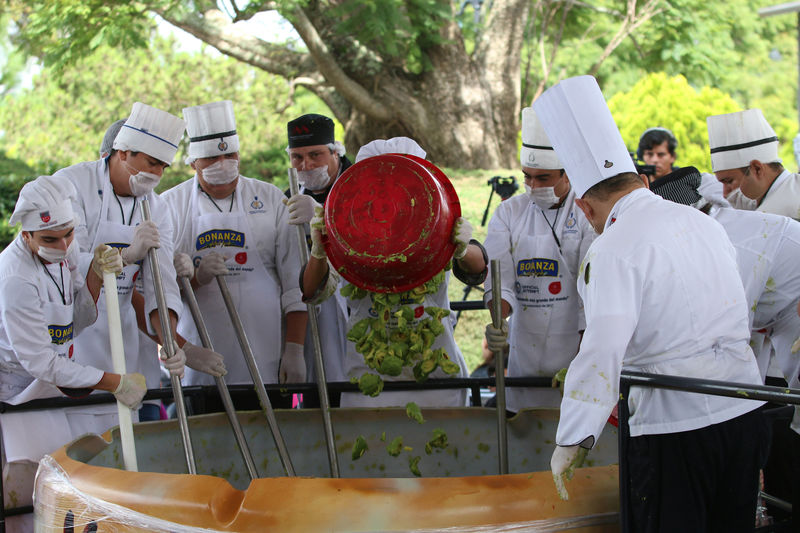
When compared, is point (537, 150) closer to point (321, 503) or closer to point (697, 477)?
point (697, 477)

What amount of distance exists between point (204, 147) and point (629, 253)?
7.77ft

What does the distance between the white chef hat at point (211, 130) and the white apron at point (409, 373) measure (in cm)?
104

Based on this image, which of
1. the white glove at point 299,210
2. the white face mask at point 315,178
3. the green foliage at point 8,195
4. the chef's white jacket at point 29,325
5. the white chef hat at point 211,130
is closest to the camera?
the chef's white jacket at point 29,325

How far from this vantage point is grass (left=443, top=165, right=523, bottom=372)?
31.8ft

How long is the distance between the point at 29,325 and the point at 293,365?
124 centimetres

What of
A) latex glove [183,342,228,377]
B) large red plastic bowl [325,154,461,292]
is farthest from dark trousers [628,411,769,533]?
latex glove [183,342,228,377]

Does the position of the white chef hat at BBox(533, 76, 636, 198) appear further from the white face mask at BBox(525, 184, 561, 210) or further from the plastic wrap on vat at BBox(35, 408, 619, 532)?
the white face mask at BBox(525, 184, 561, 210)

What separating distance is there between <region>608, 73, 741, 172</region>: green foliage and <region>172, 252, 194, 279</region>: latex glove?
24.6 ft

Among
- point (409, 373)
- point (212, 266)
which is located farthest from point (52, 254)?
point (409, 373)

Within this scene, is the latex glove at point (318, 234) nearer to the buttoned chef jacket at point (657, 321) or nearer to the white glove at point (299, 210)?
the white glove at point (299, 210)

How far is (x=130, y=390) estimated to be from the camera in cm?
303

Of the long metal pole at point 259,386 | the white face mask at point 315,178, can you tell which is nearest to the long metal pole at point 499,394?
the long metal pole at point 259,386

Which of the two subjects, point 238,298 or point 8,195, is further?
point 8,195

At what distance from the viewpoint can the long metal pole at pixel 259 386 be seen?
328 cm
